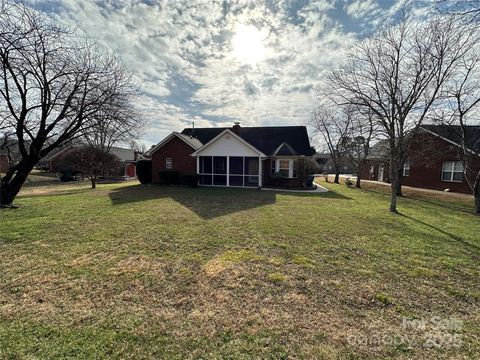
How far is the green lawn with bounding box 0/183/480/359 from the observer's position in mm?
2594

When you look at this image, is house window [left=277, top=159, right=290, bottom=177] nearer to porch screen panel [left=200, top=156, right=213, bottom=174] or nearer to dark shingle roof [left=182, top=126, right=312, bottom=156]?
dark shingle roof [left=182, top=126, right=312, bottom=156]

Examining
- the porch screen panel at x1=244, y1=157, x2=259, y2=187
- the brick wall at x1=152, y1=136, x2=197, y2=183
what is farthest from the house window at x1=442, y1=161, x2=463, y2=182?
the brick wall at x1=152, y1=136, x2=197, y2=183

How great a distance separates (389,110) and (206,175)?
46.6ft

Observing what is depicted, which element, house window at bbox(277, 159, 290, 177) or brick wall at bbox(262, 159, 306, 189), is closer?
brick wall at bbox(262, 159, 306, 189)

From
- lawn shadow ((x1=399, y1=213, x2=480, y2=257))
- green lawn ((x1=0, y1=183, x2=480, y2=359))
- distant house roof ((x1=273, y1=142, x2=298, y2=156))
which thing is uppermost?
distant house roof ((x1=273, y1=142, x2=298, y2=156))

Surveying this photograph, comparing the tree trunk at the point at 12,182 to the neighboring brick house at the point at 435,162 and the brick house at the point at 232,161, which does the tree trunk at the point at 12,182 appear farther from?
the neighboring brick house at the point at 435,162

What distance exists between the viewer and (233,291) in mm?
3709

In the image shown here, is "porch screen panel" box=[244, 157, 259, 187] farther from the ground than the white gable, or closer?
closer

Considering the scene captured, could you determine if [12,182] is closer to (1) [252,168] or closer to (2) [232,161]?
(2) [232,161]

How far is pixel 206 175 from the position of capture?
20.4 m

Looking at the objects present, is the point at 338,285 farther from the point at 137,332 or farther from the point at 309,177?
the point at 309,177

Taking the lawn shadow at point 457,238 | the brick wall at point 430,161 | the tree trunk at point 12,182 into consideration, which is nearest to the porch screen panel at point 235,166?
the tree trunk at point 12,182

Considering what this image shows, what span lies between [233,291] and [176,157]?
62.0 feet

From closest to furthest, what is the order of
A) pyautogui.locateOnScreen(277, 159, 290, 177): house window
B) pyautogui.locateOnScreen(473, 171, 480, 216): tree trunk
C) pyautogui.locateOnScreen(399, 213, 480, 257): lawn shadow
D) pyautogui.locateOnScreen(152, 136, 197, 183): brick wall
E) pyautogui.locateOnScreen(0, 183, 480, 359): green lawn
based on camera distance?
pyautogui.locateOnScreen(0, 183, 480, 359): green lawn, pyautogui.locateOnScreen(399, 213, 480, 257): lawn shadow, pyautogui.locateOnScreen(473, 171, 480, 216): tree trunk, pyautogui.locateOnScreen(277, 159, 290, 177): house window, pyautogui.locateOnScreen(152, 136, 197, 183): brick wall
